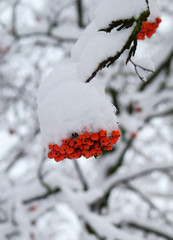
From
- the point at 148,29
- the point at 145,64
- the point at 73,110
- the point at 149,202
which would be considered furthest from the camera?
the point at 149,202

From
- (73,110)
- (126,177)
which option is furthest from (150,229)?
(73,110)

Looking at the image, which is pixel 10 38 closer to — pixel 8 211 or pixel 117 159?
pixel 8 211

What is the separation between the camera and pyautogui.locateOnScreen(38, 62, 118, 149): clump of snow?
1.06 meters

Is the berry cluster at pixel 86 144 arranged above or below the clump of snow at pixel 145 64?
below

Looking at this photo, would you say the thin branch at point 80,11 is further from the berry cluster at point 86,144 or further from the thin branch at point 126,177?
the berry cluster at point 86,144

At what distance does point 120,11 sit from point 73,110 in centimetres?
43

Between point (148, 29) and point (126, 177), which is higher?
point (126, 177)

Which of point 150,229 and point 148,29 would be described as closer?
point 148,29

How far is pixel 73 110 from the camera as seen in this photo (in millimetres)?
1086

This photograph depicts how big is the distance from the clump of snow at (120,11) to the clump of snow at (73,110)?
10.7 inches

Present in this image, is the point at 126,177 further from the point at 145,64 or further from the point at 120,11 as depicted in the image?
the point at 120,11

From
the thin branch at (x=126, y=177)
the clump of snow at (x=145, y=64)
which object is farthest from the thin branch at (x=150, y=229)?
the clump of snow at (x=145, y=64)

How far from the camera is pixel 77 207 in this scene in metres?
3.49

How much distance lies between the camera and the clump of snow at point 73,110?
106 cm
